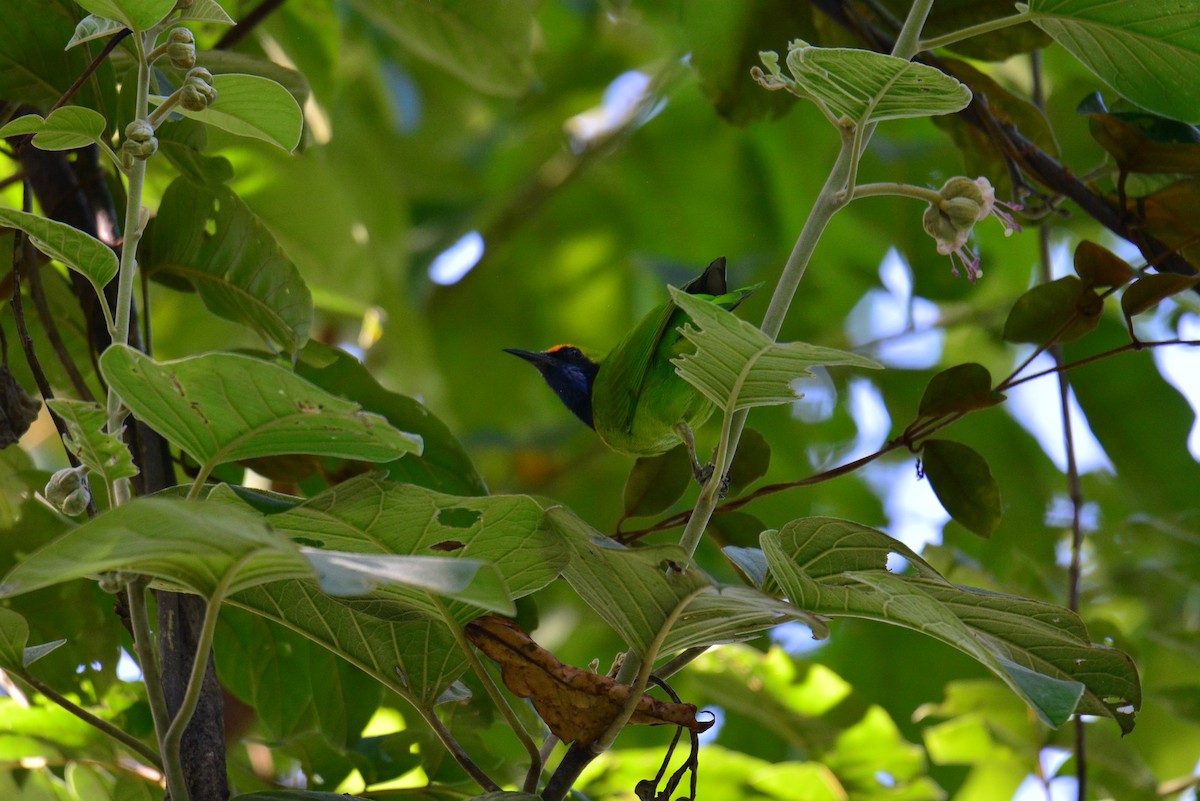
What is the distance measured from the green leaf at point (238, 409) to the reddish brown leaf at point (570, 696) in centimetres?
20

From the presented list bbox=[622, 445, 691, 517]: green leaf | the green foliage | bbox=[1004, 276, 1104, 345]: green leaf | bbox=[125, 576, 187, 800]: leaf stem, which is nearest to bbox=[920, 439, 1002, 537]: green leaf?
the green foliage

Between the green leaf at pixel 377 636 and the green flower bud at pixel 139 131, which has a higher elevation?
the green flower bud at pixel 139 131

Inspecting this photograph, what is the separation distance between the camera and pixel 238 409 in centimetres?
72

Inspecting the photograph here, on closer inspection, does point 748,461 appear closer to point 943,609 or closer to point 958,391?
point 958,391

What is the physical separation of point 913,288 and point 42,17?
153 centimetres

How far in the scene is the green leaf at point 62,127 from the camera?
81cm

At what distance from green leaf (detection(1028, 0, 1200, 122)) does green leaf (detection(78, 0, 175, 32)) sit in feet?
2.32

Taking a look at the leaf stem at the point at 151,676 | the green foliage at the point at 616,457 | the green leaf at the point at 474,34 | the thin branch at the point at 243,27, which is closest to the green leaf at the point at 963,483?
the green foliage at the point at 616,457

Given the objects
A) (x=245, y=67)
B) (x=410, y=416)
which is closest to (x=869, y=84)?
(x=410, y=416)

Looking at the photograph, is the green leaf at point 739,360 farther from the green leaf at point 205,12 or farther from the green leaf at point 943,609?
the green leaf at point 205,12

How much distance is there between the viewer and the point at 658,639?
0.80 m

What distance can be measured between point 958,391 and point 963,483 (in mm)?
100

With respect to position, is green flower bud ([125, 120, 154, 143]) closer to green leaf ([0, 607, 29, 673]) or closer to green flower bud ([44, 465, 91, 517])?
green flower bud ([44, 465, 91, 517])

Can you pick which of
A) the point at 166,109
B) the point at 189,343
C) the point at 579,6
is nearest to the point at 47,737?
the point at 166,109
